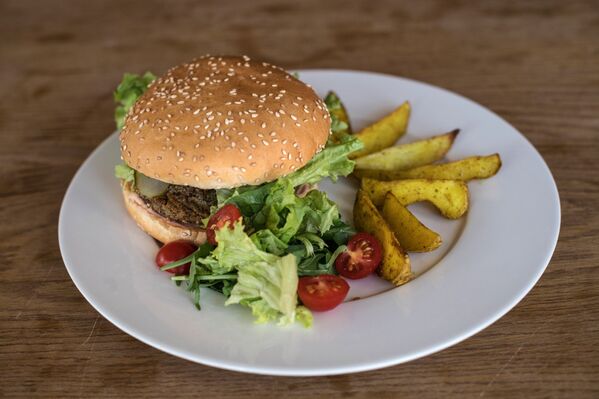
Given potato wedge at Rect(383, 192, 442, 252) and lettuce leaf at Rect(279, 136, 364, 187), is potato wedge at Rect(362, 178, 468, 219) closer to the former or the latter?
potato wedge at Rect(383, 192, 442, 252)

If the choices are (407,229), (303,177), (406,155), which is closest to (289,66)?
(406,155)

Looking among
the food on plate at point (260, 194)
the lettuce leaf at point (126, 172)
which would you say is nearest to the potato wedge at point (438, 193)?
the food on plate at point (260, 194)

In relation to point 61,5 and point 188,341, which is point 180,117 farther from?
point 61,5

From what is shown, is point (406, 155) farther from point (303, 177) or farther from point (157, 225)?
point (157, 225)

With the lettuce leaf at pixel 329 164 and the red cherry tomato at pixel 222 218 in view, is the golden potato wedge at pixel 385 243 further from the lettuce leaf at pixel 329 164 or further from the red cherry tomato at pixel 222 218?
the red cherry tomato at pixel 222 218

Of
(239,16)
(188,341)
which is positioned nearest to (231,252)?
(188,341)

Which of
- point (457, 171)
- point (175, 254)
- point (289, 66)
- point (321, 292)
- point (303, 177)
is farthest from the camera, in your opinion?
point (289, 66)
